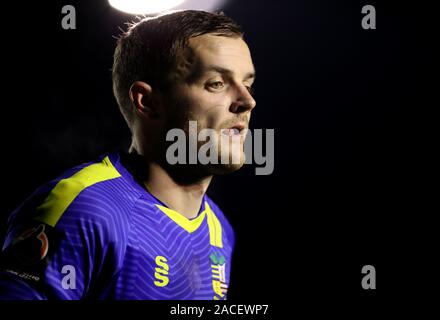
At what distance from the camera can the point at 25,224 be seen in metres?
0.95

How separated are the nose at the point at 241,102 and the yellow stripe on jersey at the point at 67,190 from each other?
0.38 meters

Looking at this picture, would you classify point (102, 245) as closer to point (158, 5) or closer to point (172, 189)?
point (172, 189)

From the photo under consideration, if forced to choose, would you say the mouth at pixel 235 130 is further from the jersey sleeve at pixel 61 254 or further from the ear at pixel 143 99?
the jersey sleeve at pixel 61 254

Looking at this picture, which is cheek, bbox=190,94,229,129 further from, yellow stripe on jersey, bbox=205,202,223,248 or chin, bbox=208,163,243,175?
yellow stripe on jersey, bbox=205,202,223,248

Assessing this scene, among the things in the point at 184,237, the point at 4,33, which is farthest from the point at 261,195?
the point at 4,33

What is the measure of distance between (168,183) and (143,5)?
109cm

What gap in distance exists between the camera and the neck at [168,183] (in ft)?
4.05

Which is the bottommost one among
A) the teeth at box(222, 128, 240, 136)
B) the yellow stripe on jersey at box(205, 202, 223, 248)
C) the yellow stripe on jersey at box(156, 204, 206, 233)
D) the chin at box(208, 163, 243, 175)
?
the yellow stripe on jersey at box(205, 202, 223, 248)

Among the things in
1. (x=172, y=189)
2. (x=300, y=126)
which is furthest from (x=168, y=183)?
(x=300, y=126)

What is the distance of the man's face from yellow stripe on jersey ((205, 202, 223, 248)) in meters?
0.28

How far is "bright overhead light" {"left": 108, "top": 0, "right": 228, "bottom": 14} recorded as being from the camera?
6.40ft

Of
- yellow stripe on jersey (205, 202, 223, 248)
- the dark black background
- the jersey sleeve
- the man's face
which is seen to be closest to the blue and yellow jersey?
the jersey sleeve

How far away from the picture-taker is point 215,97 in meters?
1.20

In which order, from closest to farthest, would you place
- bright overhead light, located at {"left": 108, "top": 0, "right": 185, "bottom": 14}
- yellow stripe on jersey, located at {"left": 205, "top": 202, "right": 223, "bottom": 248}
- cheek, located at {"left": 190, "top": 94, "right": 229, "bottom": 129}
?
1. cheek, located at {"left": 190, "top": 94, "right": 229, "bottom": 129}
2. yellow stripe on jersey, located at {"left": 205, "top": 202, "right": 223, "bottom": 248}
3. bright overhead light, located at {"left": 108, "top": 0, "right": 185, "bottom": 14}
